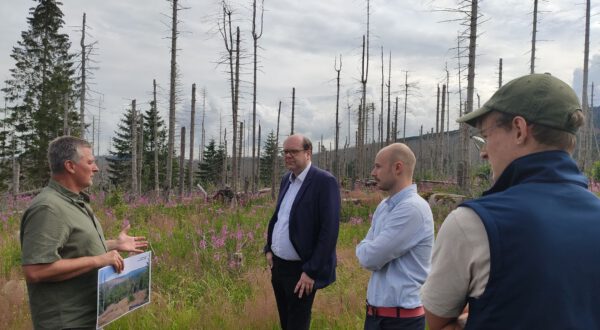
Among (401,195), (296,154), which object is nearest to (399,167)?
(401,195)

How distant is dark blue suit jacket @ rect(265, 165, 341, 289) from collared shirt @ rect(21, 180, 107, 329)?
1.61 m

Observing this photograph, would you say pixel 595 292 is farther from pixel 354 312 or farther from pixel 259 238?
pixel 259 238

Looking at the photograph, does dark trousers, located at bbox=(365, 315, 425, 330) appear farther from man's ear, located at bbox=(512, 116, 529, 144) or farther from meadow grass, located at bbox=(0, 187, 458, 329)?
meadow grass, located at bbox=(0, 187, 458, 329)

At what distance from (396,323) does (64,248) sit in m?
2.02

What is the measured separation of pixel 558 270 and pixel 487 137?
460 mm

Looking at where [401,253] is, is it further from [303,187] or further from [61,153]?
[61,153]

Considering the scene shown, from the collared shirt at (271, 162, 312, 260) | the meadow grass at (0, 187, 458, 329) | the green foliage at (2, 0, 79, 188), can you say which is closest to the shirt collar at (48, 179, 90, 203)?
the collared shirt at (271, 162, 312, 260)

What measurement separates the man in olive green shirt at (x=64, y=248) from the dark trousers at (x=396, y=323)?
1603mm

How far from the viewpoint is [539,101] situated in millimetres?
1261

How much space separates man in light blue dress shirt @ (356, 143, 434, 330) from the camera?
8.42 feet

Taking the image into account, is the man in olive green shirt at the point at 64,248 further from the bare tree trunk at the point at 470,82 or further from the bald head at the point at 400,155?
the bare tree trunk at the point at 470,82

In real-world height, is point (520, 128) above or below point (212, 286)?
above

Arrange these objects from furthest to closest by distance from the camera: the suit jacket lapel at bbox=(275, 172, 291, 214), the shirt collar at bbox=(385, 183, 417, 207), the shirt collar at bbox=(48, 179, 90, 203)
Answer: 1. the suit jacket lapel at bbox=(275, 172, 291, 214)
2. the shirt collar at bbox=(385, 183, 417, 207)
3. the shirt collar at bbox=(48, 179, 90, 203)

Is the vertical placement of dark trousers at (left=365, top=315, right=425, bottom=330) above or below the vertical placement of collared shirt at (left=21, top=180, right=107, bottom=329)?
below
